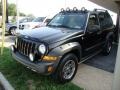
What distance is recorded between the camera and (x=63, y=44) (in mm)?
4996

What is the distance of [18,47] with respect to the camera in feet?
18.5

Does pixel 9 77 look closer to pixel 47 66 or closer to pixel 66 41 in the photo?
pixel 47 66

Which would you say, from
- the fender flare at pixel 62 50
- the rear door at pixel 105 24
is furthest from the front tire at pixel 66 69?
the rear door at pixel 105 24

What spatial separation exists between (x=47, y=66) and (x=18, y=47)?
1408 mm

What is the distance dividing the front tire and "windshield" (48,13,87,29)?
3.73 feet

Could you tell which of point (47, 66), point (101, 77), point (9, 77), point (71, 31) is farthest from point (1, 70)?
point (101, 77)

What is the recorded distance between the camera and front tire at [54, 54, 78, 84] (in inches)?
194

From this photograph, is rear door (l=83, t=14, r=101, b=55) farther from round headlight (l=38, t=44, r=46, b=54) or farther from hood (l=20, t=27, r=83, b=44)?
round headlight (l=38, t=44, r=46, b=54)

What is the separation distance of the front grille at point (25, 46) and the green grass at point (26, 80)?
707mm

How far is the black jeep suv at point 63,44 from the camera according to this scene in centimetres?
475

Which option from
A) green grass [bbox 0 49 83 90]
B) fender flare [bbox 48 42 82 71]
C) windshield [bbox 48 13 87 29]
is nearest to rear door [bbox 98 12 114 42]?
windshield [bbox 48 13 87 29]

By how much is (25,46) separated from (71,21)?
71.4 inches

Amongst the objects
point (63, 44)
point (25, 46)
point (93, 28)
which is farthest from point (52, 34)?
point (93, 28)

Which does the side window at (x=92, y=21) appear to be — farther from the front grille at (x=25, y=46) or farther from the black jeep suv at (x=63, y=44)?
the front grille at (x=25, y=46)
